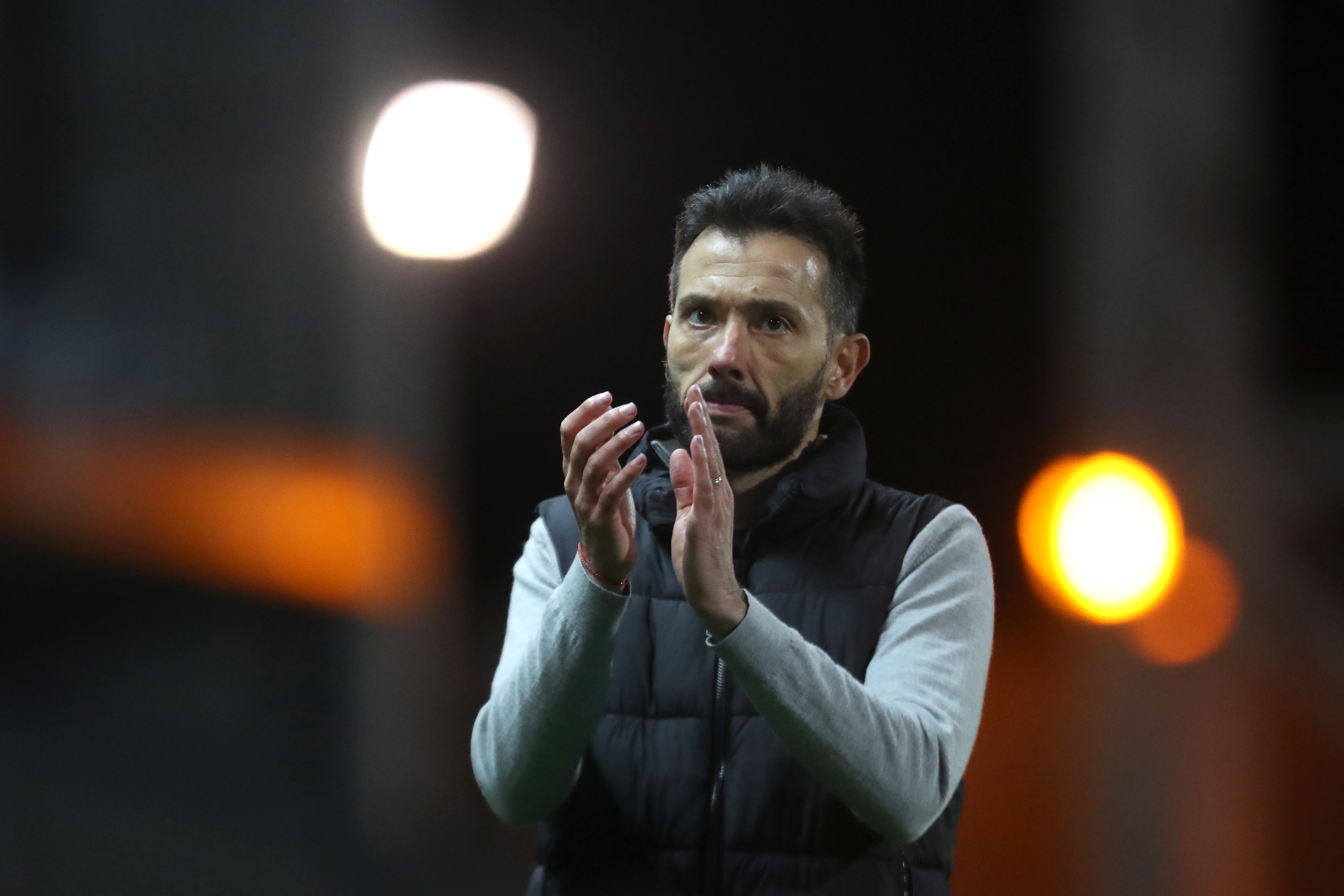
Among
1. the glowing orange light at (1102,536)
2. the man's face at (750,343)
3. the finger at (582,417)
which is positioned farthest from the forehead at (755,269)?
the glowing orange light at (1102,536)

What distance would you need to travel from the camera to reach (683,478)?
35.3 inches

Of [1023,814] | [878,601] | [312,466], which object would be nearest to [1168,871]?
[1023,814]

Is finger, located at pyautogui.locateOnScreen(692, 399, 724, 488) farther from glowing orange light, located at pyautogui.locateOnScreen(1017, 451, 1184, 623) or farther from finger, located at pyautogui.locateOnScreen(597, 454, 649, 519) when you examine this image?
glowing orange light, located at pyautogui.locateOnScreen(1017, 451, 1184, 623)

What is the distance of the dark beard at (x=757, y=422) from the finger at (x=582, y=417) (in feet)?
0.61

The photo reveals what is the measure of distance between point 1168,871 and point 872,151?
1.27 meters

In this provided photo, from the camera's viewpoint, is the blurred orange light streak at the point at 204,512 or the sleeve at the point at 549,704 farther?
the blurred orange light streak at the point at 204,512

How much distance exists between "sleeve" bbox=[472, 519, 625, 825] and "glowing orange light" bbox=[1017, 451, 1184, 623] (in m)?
1.13

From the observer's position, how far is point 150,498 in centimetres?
212

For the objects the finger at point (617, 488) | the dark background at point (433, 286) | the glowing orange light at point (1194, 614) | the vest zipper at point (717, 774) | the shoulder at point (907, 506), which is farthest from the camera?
the glowing orange light at point (1194, 614)

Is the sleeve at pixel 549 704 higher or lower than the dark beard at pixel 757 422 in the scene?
lower

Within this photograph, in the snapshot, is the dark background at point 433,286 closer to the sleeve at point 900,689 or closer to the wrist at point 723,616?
the sleeve at point 900,689

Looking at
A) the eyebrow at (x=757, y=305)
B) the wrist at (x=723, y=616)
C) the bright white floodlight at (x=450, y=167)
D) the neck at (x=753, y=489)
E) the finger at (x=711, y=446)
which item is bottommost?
the wrist at (x=723, y=616)

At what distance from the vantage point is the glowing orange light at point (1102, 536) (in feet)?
6.34

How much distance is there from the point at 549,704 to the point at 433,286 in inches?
48.3
